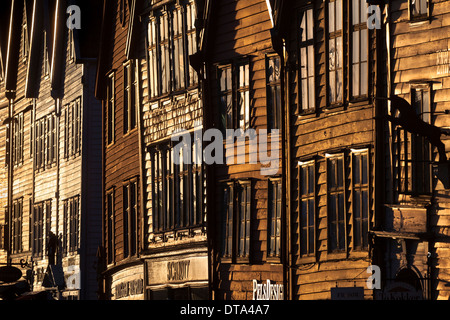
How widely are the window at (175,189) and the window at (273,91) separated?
11.5 ft

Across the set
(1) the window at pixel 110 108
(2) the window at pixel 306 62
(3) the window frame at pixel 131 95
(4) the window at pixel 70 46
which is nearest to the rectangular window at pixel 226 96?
(2) the window at pixel 306 62

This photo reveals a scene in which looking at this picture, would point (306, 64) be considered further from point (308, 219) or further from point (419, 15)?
point (419, 15)

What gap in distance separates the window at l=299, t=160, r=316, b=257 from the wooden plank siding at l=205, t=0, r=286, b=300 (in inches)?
45.9

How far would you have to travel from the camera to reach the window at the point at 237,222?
86.8 feet

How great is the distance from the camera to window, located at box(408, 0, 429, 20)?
20609 mm

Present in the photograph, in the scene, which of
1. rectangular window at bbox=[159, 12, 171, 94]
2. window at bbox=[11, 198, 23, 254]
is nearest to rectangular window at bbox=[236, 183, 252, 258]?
rectangular window at bbox=[159, 12, 171, 94]

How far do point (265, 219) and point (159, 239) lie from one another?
6531 mm

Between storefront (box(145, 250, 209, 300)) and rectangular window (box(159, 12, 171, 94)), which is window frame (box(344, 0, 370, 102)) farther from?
rectangular window (box(159, 12, 171, 94))

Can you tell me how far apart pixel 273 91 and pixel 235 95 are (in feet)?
5.42

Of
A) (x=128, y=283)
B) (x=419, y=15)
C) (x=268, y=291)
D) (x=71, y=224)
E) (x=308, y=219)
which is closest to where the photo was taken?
(x=419, y=15)

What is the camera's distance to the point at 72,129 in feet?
133

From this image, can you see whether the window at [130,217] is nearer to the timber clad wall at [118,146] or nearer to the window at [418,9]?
the timber clad wall at [118,146]

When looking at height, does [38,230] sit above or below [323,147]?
below

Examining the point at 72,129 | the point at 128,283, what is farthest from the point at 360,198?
the point at 72,129
